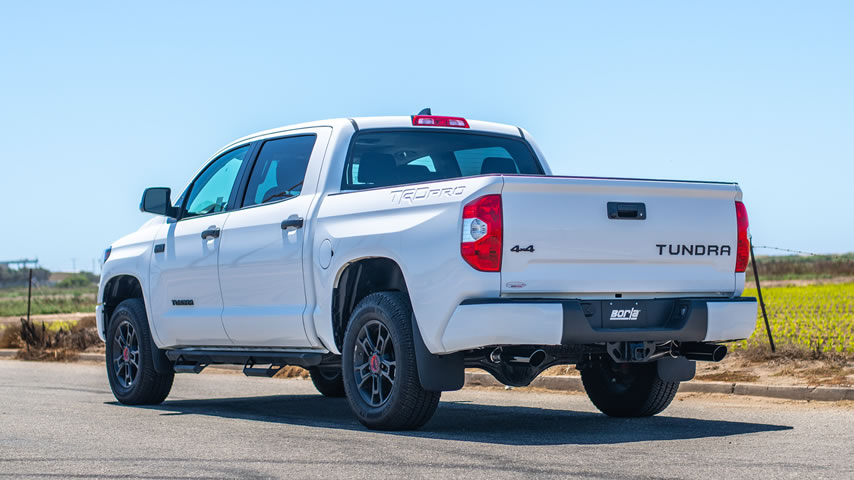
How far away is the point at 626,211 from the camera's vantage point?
7.88 m

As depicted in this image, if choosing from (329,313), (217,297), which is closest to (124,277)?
(217,297)

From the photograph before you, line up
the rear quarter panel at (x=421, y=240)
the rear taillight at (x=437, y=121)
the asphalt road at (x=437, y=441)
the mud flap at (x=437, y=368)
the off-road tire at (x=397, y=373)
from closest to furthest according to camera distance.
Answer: the asphalt road at (x=437, y=441), the rear quarter panel at (x=421, y=240), the mud flap at (x=437, y=368), the off-road tire at (x=397, y=373), the rear taillight at (x=437, y=121)

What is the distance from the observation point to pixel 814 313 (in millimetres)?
23859

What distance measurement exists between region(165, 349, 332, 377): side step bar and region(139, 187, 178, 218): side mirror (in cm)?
123

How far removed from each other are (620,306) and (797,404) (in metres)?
3.73

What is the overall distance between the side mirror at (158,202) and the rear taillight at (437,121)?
2.59m

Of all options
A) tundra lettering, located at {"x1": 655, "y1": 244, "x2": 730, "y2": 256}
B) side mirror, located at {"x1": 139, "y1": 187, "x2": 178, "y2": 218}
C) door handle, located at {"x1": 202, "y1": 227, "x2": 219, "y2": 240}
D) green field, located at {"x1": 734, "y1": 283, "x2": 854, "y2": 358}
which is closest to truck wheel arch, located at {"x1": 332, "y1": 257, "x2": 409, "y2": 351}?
door handle, located at {"x1": 202, "y1": 227, "x2": 219, "y2": 240}

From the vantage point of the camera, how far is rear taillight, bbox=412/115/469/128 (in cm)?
969

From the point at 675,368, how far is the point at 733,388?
3395mm

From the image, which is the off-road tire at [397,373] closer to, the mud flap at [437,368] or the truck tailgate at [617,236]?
the mud flap at [437,368]

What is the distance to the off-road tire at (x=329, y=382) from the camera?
39.8 ft

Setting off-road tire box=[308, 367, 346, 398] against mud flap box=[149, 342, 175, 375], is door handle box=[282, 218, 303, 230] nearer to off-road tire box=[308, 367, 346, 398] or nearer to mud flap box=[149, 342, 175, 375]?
mud flap box=[149, 342, 175, 375]

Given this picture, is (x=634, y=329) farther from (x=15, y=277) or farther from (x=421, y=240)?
(x=15, y=277)

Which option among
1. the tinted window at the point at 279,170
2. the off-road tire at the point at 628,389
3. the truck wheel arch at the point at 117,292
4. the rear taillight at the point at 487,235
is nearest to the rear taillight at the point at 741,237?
the off-road tire at the point at 628,389
